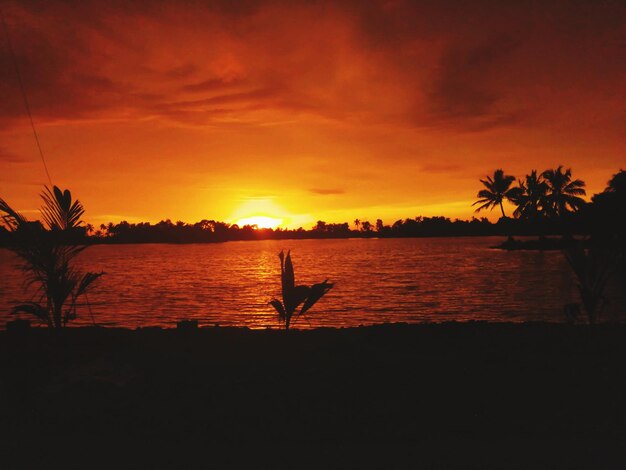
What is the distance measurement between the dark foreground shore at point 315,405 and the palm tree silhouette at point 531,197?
63407mm

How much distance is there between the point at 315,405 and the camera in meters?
5.09

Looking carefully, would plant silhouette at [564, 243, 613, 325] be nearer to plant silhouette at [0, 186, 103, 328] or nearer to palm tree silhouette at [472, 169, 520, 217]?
plant silhouette at [0, 186, 103, 328]

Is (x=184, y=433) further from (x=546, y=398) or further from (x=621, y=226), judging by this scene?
(x=621, y=226)

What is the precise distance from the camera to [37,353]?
6.33 meters

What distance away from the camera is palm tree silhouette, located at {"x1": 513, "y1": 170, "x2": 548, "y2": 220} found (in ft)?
216

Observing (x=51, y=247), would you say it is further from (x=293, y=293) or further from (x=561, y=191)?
(x=561, y=191)

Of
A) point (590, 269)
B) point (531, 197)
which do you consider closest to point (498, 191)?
point (531, 197)

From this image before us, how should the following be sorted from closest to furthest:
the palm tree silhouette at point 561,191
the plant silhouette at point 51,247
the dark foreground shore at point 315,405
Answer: the dark foreground shore at point 315,405 → the plant silhouette at point 51,247 → the palm tree silhouette at point 561,191

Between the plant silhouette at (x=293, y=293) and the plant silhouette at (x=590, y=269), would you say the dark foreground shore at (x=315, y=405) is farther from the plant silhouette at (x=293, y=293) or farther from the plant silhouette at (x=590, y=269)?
the plant silhouette at (x=590, y=269)

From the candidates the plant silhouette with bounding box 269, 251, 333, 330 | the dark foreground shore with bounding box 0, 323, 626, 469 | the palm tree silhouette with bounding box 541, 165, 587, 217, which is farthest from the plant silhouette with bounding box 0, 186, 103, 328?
the palm tree silhouette with bounding box 541, 165, 587, 217

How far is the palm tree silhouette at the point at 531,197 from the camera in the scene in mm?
65750

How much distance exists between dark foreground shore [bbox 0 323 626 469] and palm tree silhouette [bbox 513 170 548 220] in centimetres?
6341

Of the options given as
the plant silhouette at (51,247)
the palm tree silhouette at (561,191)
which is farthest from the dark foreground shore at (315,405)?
the palm tree silhouette at (561,191)

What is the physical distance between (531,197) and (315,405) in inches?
2702
